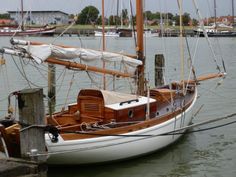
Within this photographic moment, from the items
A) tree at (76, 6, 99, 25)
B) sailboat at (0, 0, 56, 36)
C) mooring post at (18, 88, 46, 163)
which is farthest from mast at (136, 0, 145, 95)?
mooring post at (18, 88, 46, 163)

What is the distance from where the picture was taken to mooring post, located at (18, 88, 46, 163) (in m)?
12.2

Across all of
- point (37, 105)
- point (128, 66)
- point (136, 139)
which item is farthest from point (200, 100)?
point (37, 105)

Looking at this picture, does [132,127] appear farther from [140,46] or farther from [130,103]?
[140,46]

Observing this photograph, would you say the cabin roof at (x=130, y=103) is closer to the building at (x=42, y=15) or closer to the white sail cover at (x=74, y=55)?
the white sail cover at (x=74, y=55)

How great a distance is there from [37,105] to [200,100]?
681 inches

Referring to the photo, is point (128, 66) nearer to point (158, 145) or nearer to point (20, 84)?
point (158, 145)

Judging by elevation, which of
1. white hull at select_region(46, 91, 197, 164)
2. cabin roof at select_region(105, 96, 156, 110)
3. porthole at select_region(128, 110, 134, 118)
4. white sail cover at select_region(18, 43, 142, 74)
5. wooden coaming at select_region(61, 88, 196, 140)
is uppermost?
white sail cover at select_region(18, 43, 142, 74)

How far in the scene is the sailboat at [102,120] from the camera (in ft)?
44.7

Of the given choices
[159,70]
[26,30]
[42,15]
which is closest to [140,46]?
[159,70]

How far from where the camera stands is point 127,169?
580 inches

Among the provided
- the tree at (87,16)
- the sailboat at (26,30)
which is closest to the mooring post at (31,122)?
the sailboat at (26,30)

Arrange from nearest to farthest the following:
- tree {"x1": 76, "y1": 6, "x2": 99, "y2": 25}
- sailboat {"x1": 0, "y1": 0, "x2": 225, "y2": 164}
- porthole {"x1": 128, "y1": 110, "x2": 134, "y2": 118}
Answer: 1. sailboat {"x1": 0, "y1": 0, "x2": 225, "y2": 164}
2. porthole {"x1": 128, "y1": 110, "x2": 134, "y2": 118}
3. tree {"x1": 76, "y1": 6, "x2": 99, "y2": 25}

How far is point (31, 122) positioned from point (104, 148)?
2.63 metres

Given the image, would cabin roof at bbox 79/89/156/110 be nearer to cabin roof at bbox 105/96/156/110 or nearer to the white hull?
cabin roof at bbox 105/96/156/110
